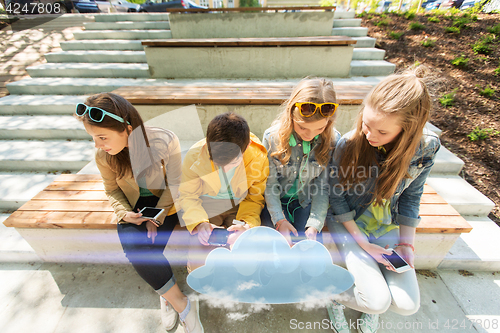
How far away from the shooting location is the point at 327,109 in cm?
130

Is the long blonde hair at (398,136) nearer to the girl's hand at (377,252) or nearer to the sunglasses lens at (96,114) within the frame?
the girl's hand at (377,252)

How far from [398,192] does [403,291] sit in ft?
2.05

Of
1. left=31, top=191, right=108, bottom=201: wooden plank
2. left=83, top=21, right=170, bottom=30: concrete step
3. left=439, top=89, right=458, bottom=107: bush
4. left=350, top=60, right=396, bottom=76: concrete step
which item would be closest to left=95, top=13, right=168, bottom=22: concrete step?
left=83, top=21, right=170, bottom=30: concrete step

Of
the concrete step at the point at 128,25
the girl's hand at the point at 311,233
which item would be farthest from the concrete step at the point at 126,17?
the girl's hand at the point at 311,233

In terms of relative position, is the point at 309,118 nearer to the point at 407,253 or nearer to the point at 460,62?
the point at 407,253

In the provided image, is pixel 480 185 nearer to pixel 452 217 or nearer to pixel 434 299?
pixel 452 217

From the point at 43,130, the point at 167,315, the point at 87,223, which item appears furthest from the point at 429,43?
the point at 43,130

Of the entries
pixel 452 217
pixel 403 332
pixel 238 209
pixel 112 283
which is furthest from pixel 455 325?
pixel 112 283

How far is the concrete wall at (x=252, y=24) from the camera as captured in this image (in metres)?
4.70

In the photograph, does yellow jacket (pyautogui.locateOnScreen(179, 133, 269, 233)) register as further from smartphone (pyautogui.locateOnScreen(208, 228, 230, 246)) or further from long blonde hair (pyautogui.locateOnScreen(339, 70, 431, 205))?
long blonde hair (pyautogui.locateOnScreen(339, 70, 431, 205))

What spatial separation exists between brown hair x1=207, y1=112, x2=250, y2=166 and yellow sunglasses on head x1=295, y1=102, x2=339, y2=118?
387mm

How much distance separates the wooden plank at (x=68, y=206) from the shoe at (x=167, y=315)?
2.83 feet

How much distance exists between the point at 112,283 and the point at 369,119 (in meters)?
2.35

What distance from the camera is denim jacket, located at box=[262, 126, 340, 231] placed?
1.53 metres
